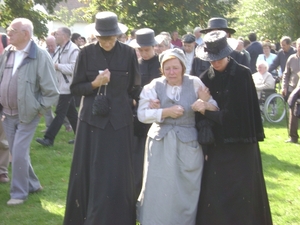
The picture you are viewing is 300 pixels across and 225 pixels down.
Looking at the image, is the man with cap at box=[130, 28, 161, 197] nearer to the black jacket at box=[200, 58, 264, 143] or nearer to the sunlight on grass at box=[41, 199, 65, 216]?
the sunlight on grass at box=[41, 199, 65, 216]

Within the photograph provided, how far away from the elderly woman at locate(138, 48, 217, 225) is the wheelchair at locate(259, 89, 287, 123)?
9032 millimetres

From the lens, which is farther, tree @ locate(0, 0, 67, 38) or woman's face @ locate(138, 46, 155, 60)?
tree @ locate(0, 0, 67, 38)

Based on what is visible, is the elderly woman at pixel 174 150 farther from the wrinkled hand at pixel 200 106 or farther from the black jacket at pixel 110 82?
the black jacket at pixel 110 82

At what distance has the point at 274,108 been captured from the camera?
14664mm

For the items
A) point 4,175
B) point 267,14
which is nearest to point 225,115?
→ point 4,175

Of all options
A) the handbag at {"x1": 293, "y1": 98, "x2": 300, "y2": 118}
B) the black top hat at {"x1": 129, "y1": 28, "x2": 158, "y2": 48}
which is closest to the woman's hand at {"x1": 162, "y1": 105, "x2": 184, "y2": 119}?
the black top hat at {"x1": 129, "y1": 28, "x2": 158, "y2": 48}

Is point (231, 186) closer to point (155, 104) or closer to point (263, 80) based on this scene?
point (155, 104)

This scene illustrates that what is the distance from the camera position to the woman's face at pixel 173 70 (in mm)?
5469

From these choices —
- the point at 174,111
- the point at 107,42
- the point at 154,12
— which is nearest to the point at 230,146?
the point at 174,111

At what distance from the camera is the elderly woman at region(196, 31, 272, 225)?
5352 mm

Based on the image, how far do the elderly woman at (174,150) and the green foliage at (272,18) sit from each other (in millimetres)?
24807

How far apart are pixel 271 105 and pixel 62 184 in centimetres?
782

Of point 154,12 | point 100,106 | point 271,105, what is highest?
point 154,12

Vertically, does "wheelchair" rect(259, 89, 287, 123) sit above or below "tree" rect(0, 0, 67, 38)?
below
